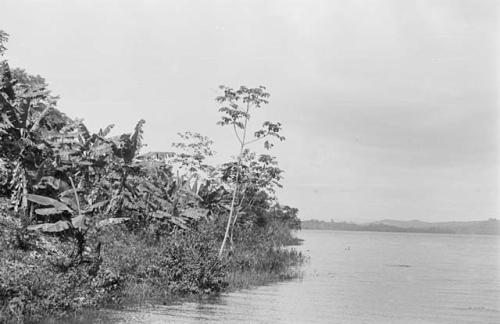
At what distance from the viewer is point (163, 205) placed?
80.3ft

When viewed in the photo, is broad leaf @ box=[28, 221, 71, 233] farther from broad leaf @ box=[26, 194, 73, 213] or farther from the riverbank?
broad leaf @ box=[26, 194, 73, 213]

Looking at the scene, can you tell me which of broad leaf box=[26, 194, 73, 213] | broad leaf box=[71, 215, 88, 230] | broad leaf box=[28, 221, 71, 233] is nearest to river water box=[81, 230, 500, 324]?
broad leaf box=[71, 215, 88, 230]

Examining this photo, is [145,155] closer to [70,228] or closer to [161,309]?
[70,228]

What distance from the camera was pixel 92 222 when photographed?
17156 mm

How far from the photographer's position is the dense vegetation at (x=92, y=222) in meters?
14.0

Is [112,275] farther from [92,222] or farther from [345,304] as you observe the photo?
[345,304]

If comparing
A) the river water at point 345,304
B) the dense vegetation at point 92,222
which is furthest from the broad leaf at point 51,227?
the river water at point 345,304

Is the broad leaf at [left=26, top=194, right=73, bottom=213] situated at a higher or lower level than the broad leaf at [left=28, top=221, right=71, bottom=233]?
higher

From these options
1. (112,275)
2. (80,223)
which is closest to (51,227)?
(80,223)

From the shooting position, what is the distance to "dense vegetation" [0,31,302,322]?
13953mm

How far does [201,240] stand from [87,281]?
17.2ft

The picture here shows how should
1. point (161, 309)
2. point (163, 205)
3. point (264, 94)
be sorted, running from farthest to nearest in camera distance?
point (163, 205)
point (264, 94)
point (161, 309)

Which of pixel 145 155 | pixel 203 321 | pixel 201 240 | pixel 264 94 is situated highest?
pixel 264 94

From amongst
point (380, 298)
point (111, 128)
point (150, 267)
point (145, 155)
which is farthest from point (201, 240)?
point (380, 298)
